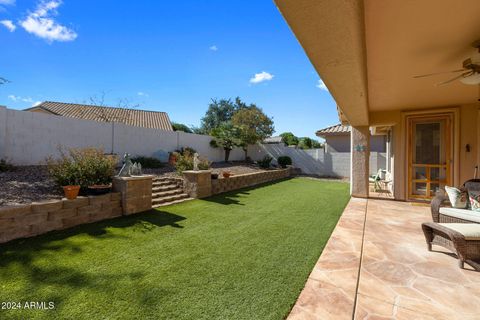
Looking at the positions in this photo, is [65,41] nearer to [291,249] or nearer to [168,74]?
[168,74]

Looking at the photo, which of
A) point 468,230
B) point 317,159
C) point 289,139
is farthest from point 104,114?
point 289,139

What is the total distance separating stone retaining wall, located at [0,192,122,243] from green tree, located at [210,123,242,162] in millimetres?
9735

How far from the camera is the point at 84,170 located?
4.91 m

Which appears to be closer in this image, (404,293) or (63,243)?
(404,293)

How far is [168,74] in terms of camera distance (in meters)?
14.1

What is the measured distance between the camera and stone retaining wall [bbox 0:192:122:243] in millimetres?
3508

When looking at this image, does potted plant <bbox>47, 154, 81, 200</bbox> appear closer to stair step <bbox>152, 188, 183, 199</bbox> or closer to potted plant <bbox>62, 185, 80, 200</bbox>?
potted plant <bbox>62, 185, 80, 200</bbox>

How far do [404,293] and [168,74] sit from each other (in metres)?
14.8

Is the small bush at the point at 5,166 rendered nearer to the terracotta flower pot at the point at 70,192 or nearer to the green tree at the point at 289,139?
the terracotta flower pot at the point at 70,192

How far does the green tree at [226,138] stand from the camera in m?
14.5

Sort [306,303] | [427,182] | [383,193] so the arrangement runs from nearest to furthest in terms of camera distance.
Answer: [306,303]
[427,182]
[383,193]

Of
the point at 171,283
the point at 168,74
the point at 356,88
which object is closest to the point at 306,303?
the point at 171,283

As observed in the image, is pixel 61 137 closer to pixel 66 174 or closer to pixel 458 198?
pixel 66 174

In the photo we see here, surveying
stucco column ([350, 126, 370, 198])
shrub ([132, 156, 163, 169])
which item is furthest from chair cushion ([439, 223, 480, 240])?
shrub ([132, 156, 163, 169])
